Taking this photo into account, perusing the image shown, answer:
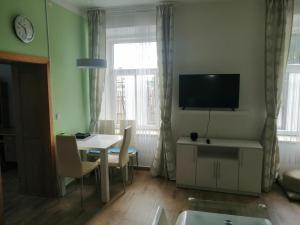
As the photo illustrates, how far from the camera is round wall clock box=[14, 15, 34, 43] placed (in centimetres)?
271

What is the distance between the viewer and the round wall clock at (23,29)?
271 centimetres

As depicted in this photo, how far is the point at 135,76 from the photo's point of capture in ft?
13.6

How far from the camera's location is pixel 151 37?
399cm

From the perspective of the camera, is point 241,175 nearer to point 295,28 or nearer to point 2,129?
point 295,28

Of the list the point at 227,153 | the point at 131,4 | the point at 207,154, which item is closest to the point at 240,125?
the point at 227,153

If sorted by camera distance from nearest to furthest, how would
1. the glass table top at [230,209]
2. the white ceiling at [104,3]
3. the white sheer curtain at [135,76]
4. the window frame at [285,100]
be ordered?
1. the glass table top at [230,209]
2. the window frame at [285,100]
3. the white ceiling at [104,3]
4. the white sheer curtain at [135,76]

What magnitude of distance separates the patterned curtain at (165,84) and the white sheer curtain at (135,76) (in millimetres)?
191

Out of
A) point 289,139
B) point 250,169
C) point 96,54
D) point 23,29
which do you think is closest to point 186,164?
point 250,169

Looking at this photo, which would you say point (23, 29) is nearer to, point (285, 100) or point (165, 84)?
point (165, 84)

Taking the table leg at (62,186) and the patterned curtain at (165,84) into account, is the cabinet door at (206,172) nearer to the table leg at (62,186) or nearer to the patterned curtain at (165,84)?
the patterned curtain at (165,84)

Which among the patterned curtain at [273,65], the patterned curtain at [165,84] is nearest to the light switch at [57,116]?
the patterned curtain at [165,84]

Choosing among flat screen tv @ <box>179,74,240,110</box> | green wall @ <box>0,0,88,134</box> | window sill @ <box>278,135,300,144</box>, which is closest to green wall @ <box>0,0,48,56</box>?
green wall @ <box>0,0,88,134</box>

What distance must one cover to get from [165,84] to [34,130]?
6.91ft

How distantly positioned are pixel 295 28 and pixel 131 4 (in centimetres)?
258
